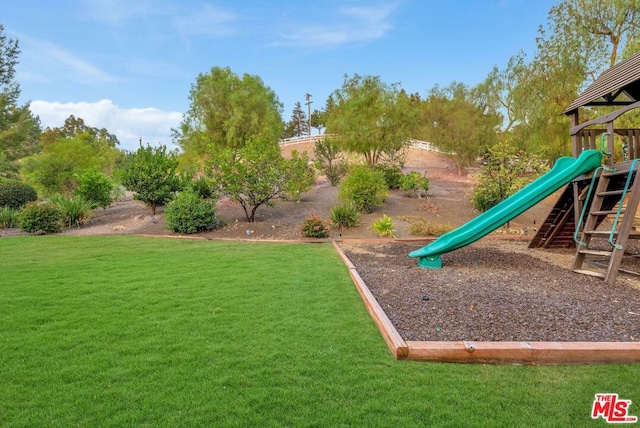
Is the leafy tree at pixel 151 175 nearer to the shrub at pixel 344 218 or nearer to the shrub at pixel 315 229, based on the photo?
the shrub at pixel 315 229

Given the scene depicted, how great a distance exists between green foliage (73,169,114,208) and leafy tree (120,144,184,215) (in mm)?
2236

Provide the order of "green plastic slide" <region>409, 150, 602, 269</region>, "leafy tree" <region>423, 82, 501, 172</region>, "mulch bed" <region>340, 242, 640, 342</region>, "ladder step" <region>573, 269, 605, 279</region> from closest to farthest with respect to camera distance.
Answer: "mulch bed" <region>340, 242, 640, 342</region>
"ladder step" <region>573, 269, 605, 279</region>
"green plastic slide" <region>409, 150, 602, 269</region>
"leafy tree" <region>423, 82, 501, 172</region>

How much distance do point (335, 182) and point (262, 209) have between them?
648 centimetres

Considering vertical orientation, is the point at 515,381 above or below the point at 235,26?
below

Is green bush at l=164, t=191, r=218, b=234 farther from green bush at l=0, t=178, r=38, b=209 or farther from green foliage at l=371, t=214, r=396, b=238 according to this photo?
green bush at l=0, t=178, r=38, b=209

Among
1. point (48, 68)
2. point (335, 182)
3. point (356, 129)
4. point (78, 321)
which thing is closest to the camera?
point (78, 321)

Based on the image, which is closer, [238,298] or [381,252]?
[238,298]

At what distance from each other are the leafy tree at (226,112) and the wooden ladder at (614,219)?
1944cm

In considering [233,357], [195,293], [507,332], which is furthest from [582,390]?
[195,293]

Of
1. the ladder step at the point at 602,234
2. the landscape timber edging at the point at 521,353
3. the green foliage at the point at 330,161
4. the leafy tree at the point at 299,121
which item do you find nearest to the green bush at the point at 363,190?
the green foliage at the point at 330,161

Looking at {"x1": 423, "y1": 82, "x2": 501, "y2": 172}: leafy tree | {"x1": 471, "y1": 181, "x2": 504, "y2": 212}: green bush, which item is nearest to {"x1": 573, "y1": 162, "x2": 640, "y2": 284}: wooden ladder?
{"x1": 471, "y1": 181, "x2": 504, "y2": 212}: green bush

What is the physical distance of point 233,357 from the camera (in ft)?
9.71

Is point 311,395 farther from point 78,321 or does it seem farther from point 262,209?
point 262,209

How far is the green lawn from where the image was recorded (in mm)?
2244
